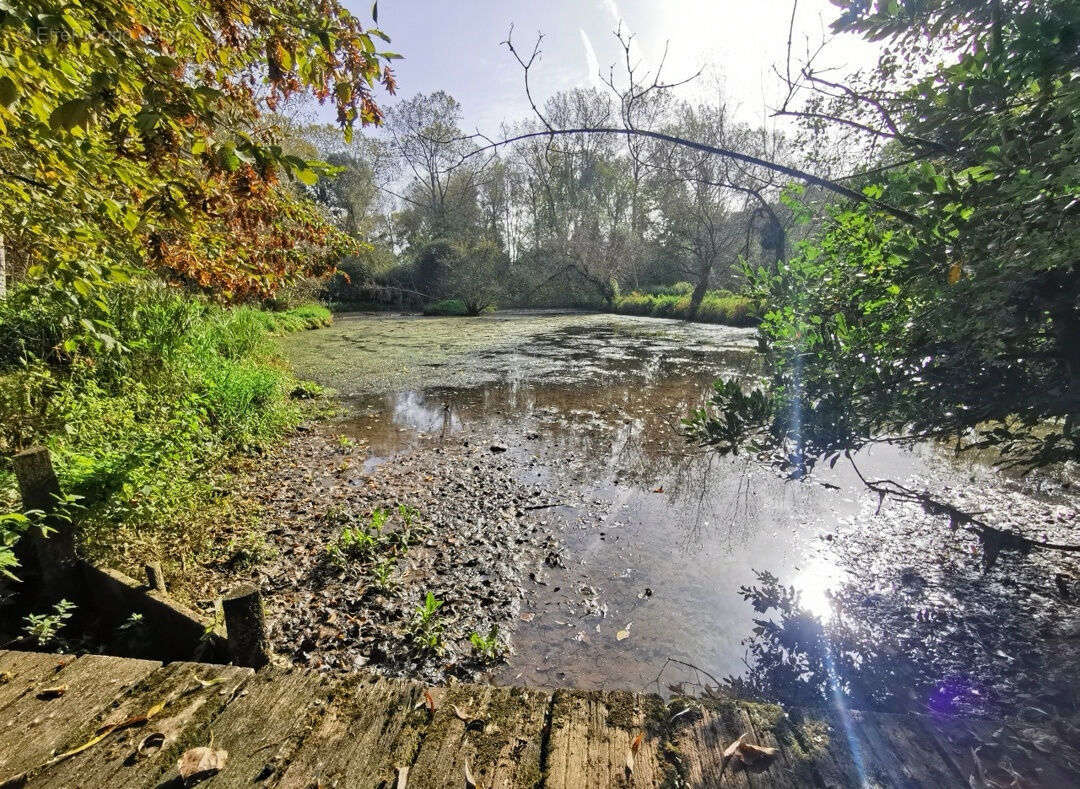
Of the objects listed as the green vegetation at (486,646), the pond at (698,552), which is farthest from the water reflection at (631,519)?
the green vegetation at (486,646)

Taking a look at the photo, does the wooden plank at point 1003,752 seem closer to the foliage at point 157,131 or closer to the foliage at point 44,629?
the foliage at point 157,131

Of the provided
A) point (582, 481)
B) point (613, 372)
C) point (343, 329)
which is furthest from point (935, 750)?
point (343, 329)

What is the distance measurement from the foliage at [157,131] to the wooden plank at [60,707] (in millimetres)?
1558

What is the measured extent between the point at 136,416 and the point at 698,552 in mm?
5303

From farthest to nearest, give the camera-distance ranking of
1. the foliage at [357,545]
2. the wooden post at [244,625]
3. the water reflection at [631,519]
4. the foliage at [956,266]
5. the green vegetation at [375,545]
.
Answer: the foliage at [357,545] → the green vegetation at [375,545] → the water reflection at [631,519] → the wooden post at [244,625] → the foliage at [956,266]

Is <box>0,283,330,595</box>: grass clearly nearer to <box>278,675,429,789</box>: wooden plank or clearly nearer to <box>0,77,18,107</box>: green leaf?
<box>0,77,18,107</box>: green leaf

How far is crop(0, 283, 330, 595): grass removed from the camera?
310 cm

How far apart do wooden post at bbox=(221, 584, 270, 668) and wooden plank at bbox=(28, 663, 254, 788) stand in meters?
0.46

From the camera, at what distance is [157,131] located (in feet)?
6.59

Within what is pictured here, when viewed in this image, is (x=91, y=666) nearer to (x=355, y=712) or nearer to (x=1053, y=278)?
(x=355, y=712)

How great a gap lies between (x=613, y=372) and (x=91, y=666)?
34.1 ft

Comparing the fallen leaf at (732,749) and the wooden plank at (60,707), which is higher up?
the wooden plank at (60,707)

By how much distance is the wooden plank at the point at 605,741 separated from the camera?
1368mm

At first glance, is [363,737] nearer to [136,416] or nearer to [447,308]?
[136,416]
